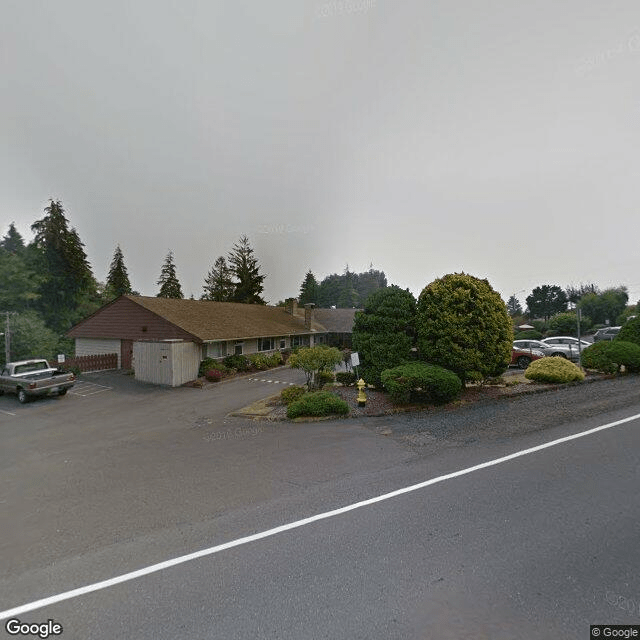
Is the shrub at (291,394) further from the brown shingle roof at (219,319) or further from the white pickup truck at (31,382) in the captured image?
the white pickup truck at (31,382)

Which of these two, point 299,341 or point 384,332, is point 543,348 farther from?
point 299,341

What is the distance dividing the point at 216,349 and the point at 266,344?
596cm

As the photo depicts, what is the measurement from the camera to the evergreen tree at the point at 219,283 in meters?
53.1

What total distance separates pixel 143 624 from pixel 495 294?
42.3ft

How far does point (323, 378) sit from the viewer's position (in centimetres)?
1567

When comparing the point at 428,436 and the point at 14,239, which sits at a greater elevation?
the point at 14,239

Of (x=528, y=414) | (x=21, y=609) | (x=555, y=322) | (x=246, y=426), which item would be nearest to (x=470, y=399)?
(x=528, y=414)

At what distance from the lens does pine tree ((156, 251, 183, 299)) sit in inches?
2285

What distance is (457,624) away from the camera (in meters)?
2.83

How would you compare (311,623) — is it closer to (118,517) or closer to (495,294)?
(118,517)

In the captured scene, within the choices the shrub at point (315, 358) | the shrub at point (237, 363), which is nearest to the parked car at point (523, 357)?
the shrub at point (315, 358)

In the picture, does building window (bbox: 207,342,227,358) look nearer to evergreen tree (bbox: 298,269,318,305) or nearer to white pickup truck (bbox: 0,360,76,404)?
white pickup truck (bbox: 0,360,76,404)

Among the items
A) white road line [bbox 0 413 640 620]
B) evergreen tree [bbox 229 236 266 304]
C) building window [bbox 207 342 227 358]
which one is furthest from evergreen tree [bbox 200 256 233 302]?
white road line [bbox 0 413 640 620]

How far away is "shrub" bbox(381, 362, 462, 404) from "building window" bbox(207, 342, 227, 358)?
48.1ft
